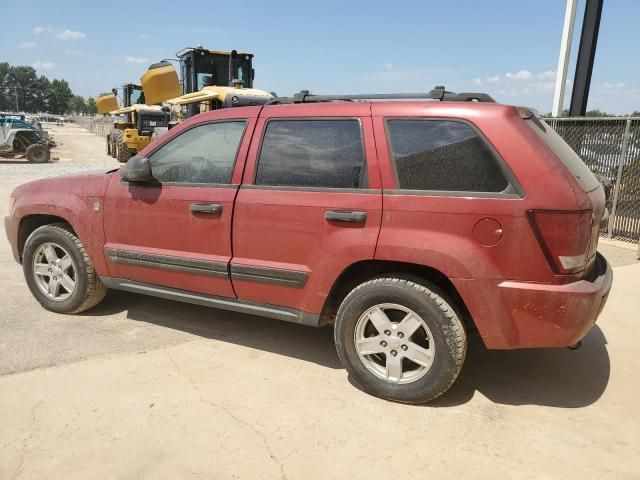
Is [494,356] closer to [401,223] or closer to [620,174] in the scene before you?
[401,223]

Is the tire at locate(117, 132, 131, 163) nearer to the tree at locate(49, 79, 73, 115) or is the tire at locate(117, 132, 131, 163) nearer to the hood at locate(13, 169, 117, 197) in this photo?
the hood at locate(13, 169, 117, 197)

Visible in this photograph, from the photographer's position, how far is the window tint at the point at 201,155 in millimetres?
3566

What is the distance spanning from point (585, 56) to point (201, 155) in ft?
28.3

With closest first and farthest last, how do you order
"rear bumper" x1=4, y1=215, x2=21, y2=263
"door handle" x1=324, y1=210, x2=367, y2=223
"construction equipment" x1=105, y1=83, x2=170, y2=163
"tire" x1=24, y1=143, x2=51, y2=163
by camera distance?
"door handle" x1=324, y1=210, x2=367, y2=223 < "rear bumper" x1=4, y1=215, x2=21, y2=263 < "construction equipment" x1=105, y1=83, x2=170, y2=163 < "tire" x1=24, y1=143, x2=51, y2=163

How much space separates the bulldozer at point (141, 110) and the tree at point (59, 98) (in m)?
153

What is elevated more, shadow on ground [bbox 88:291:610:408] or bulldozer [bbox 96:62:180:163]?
bulldozer [bbox 96:62:180:163]

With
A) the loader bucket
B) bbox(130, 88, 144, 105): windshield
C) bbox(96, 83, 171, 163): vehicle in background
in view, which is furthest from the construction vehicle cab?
bbox(130, 88, 144, 105): windshield

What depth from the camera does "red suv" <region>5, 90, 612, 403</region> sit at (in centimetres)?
271

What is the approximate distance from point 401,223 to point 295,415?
1242 millimetres

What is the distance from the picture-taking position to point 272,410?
115 inches

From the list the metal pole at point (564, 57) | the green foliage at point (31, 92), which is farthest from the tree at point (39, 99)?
the metal pole at point (564, 57)

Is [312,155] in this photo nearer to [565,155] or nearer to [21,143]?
[565,155]

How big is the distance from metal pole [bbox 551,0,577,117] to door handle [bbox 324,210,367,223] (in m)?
9.69

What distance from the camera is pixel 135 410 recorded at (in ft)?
9.50
